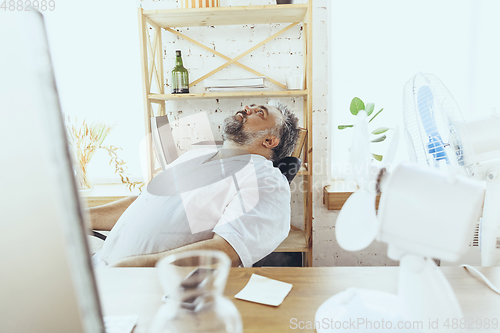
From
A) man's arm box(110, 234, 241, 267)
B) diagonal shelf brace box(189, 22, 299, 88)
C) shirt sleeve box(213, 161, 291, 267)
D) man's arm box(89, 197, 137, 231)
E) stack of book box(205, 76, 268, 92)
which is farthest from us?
diagonal shelf brace box(189, 22, 299, 88)

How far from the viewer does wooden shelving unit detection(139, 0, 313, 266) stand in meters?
1.84

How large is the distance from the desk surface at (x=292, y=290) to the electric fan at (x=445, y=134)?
27 cm

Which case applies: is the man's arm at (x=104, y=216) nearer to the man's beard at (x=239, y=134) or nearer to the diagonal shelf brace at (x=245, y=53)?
the man's beard at (x=239, y=134)

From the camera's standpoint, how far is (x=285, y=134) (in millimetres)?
1901


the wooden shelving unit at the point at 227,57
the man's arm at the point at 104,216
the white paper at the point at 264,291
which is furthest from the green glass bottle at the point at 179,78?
the white paper at the point at 264,291

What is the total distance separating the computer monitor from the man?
25.9 inches

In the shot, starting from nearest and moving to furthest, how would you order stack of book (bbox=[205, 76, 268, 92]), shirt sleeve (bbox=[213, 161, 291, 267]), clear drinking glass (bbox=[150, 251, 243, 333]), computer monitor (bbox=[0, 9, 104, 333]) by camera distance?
computer monitor (bbox=[0, 9, 104, 333]) < clear drinking glass (bbox=[150, 251, 243, 333]) < shirt sleeve (bbox=[213, 161, 291, 267]) < stack of book (bbox=[205, 76, 268, 92])

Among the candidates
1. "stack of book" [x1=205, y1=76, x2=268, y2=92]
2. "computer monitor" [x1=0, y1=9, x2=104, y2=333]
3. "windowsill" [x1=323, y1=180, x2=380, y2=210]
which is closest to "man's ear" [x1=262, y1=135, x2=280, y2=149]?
"stack of book" [x1=205, y1=76, x2=268, y2=92]

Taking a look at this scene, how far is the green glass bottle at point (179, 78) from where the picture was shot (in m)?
2.04

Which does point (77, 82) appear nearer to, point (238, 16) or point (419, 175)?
point (238, 16)

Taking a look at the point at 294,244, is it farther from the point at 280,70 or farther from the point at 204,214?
the point at 280,70

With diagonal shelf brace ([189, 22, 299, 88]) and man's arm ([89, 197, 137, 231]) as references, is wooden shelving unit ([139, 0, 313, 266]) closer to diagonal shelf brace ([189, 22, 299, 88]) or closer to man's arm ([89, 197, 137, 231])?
diagonal shelf brace ([189, 22, 299, 88])

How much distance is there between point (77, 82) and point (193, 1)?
1.19 metres

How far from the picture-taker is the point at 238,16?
194cm
